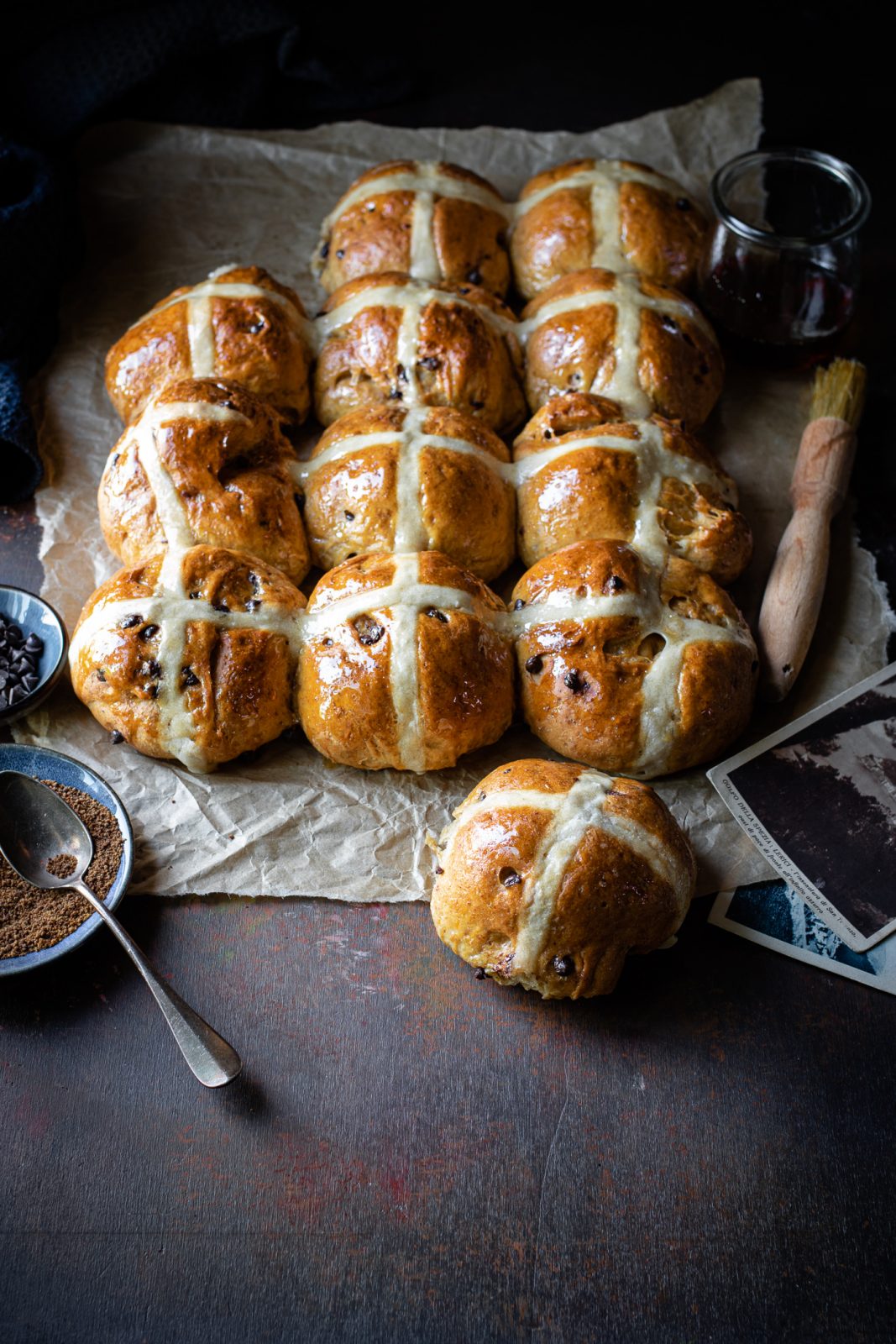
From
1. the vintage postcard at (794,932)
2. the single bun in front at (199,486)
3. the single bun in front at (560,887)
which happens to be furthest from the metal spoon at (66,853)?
the vintage postcard at (794,932)

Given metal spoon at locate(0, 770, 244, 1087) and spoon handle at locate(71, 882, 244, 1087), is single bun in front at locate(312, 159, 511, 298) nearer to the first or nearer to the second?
metal spoon at locate(0, 770, 244, 1087)

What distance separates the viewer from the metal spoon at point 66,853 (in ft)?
5.49

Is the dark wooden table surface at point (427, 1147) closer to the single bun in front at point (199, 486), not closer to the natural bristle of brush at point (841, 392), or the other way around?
the single bun in front at point (199, 486)

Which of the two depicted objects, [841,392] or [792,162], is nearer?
[841,392]

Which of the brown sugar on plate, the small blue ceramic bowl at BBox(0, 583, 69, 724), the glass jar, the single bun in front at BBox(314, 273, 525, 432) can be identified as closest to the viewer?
the brown sugar on plate

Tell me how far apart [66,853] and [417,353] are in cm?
126

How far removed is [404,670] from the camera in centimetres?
193

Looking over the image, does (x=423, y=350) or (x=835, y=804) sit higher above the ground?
(x=423, y=350)

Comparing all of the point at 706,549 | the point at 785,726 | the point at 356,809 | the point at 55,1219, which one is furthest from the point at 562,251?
the point at 55,1219

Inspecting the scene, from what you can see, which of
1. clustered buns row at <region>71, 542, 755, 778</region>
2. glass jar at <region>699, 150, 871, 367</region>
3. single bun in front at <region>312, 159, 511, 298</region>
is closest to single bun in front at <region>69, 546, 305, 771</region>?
clustered buns row at <region>71, 542, 755, 778</region>

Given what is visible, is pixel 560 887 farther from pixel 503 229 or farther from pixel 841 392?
pixel 503 229

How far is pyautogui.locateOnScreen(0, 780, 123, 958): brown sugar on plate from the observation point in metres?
1.77

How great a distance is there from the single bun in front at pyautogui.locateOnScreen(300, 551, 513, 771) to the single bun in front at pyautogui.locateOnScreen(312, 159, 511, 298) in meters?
0.95

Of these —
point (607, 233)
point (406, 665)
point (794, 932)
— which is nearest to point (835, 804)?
point (794, 932)
